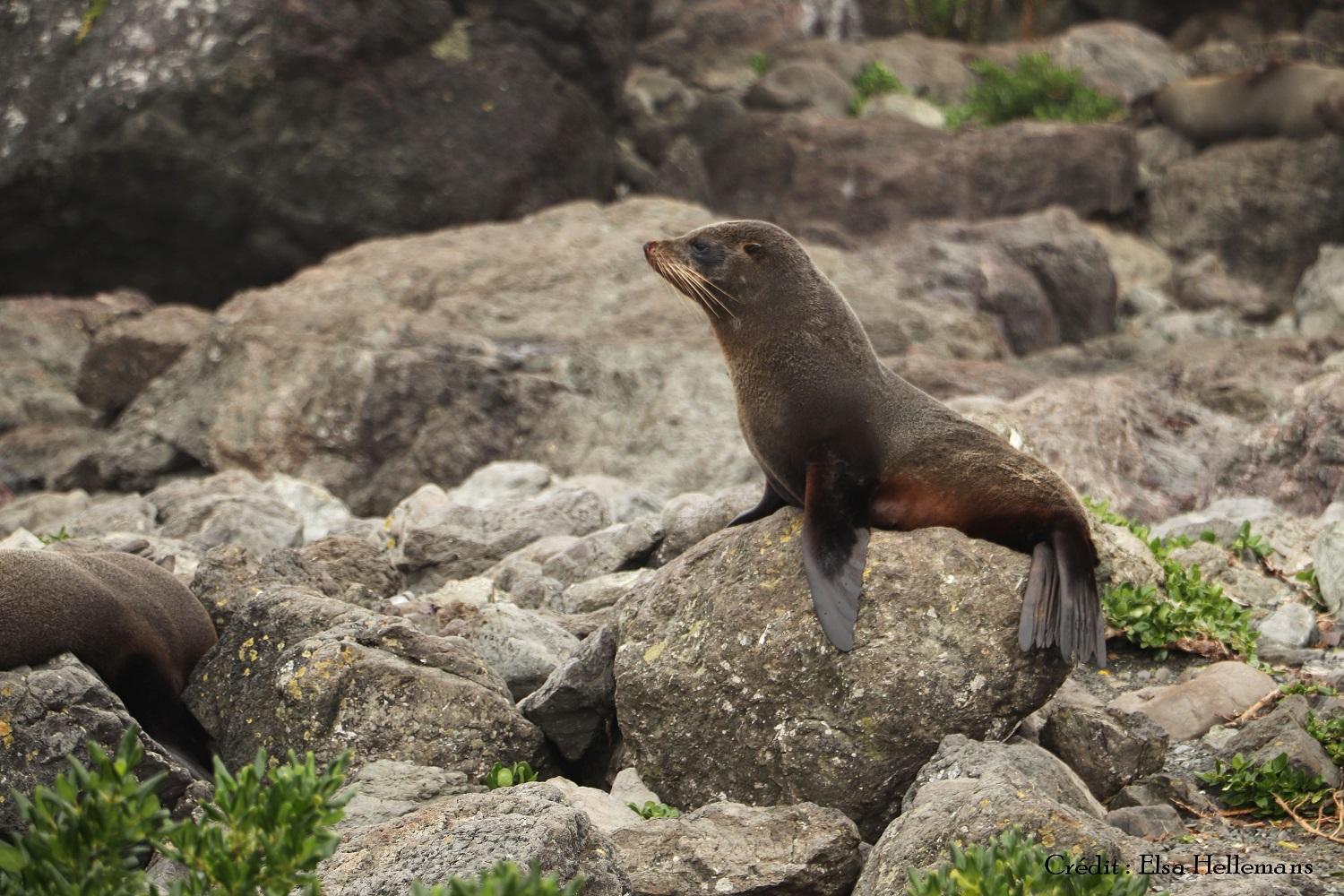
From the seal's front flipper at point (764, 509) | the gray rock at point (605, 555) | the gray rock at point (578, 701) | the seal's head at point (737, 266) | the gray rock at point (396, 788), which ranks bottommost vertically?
the gray rock at point (605, 555)

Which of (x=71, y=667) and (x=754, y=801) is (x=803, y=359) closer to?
(x=754, y=801)

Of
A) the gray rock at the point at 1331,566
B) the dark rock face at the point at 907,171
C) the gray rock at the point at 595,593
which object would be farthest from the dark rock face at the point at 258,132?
the gray rock at the point at 1331,566

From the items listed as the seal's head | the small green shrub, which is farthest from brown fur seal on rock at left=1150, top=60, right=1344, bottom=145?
the seal's head

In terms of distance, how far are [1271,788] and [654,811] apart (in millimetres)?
2068

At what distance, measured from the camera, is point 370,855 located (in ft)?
14.3

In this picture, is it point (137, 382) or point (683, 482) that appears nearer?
point (683, 482)

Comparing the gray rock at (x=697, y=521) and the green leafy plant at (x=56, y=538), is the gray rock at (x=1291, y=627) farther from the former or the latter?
the green leafy plant at (x=56, y=538)

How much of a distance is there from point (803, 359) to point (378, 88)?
37.4ft

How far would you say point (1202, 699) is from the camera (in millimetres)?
6000

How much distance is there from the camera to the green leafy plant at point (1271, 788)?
5.31 meters

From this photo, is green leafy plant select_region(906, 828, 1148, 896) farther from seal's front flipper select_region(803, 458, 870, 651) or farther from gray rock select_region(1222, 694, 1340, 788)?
gray rock select_region(1222, 694, 1340, 788)

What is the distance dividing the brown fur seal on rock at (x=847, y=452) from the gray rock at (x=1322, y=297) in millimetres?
11410

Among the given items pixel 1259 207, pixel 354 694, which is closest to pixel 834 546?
pixel 354 694

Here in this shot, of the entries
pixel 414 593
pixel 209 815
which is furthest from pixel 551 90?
pixel 209 815
